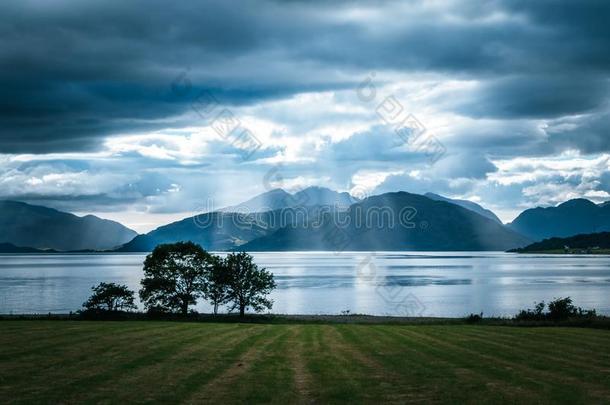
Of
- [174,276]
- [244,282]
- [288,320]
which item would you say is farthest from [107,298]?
[288,320]

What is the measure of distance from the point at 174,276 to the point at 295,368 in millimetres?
51129

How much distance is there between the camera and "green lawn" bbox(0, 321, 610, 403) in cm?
1708

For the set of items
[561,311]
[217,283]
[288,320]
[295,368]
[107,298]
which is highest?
[217,283]

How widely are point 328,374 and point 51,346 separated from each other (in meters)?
13.5

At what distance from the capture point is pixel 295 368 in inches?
864

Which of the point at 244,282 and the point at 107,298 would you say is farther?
the point at 244,282

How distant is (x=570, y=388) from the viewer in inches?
716

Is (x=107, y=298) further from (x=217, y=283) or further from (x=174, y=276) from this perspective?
(x=217, y=283)

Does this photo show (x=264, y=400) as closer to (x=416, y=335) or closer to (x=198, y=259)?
(x=416, y=335)

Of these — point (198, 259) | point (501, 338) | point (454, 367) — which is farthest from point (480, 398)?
point (198, 259)

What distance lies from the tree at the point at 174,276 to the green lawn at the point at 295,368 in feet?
118

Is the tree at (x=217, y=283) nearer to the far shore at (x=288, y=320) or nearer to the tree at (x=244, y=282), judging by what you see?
the tree at (x=244, y=282)

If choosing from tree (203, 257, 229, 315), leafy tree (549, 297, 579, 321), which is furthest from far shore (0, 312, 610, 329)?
tree (203, 257, 229, 315)

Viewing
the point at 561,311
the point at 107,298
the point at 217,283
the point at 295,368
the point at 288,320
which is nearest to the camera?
the point at 295,368
